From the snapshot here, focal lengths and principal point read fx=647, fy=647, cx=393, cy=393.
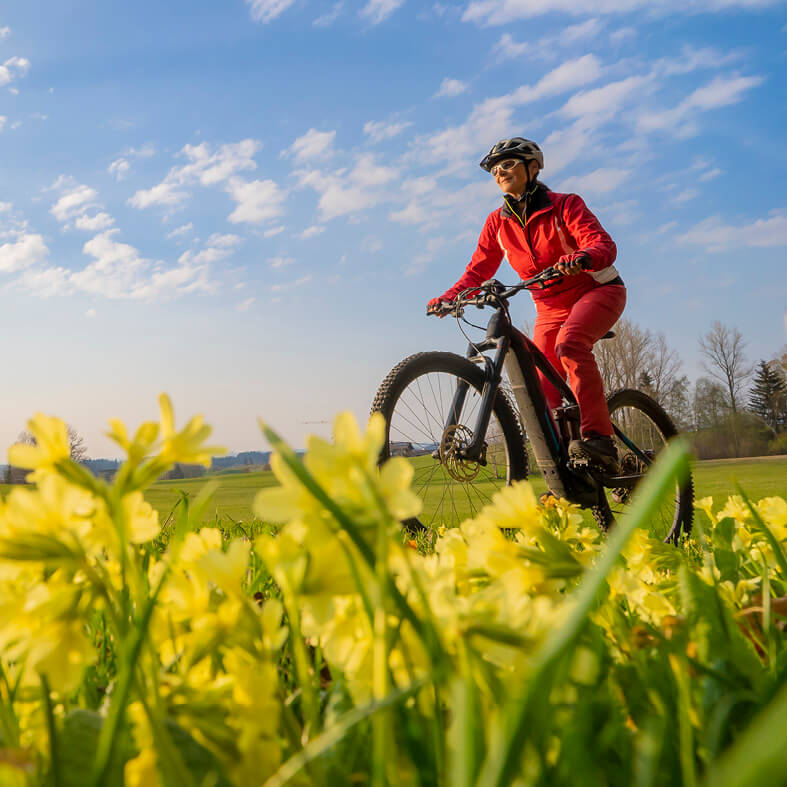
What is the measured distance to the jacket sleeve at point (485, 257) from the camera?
4445 millimetres

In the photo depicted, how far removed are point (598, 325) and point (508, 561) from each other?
3532 millimetres

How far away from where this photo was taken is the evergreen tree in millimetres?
37263

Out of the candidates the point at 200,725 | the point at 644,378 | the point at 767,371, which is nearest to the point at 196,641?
the point at 200,725

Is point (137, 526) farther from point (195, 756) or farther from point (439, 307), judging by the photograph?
point (439, 307)

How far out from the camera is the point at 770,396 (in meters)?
40.6

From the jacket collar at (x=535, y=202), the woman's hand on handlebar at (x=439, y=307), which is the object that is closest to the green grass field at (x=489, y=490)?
the woman's hand on handlebar at (x=439, y=307)

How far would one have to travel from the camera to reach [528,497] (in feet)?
2.00

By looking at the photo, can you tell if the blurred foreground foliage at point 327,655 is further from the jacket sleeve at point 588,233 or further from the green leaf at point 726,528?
the jacket sleeve at point 588,233

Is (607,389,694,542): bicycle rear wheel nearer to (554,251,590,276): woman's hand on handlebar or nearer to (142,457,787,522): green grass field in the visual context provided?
(142,457,787,522): green grass field

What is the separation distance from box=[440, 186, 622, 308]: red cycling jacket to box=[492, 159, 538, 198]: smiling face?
10 cm

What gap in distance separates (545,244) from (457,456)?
159 cm

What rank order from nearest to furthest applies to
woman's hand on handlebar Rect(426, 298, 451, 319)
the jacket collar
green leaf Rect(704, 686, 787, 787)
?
green leaf Rect(704, 686, 787, 787), woman's hand on handlebar Rect(426, 298, 451, 319), the jacket collar

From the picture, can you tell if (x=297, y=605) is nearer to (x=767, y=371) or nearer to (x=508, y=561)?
(x=508, y=561)

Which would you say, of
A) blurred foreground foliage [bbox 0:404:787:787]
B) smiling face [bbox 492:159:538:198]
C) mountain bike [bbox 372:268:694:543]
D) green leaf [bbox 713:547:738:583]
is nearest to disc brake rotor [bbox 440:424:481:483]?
mountain bike [bbox 372:268:694:543]
